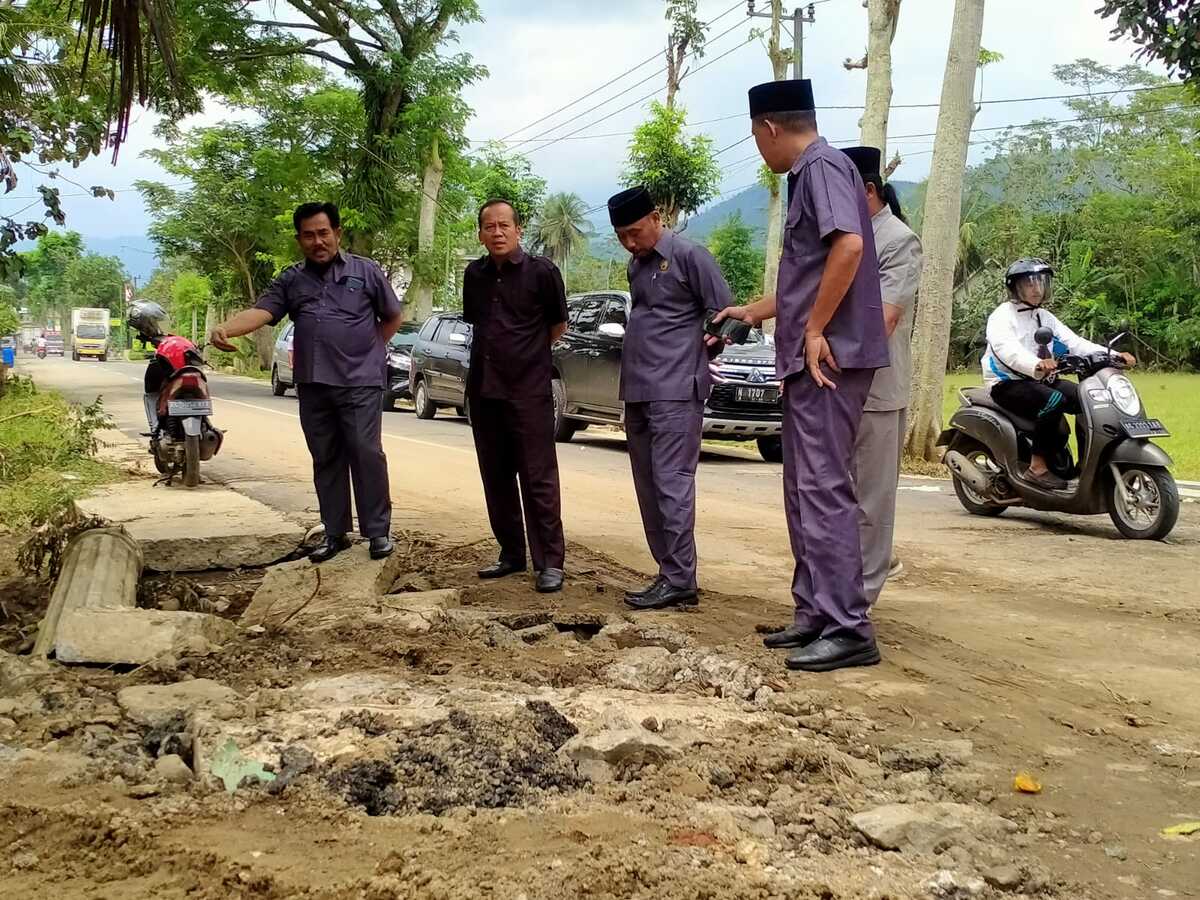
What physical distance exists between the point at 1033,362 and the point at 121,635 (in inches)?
233

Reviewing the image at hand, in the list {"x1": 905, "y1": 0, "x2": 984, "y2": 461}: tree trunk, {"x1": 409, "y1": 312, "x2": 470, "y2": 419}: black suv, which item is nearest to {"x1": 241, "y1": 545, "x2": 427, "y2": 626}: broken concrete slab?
{"x1": 905, "y1": 0, "x2": 984, "y2": 461}: tree trunk

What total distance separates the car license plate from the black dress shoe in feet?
24.4

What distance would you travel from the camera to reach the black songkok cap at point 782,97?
4133 mm

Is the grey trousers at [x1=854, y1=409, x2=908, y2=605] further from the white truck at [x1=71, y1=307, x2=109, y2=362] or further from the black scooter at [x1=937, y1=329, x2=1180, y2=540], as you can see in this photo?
the white truck at [x1=71, y1=307, x2=109, y2=362]

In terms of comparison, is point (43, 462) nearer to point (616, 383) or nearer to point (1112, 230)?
point (616, 383)

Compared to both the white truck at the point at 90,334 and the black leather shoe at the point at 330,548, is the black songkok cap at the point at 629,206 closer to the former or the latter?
the black leather shoe at the point at 330,548

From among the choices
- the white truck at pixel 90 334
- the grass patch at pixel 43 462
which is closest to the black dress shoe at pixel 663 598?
the grass patch at pixel 43 462

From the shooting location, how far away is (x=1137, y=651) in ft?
14.9

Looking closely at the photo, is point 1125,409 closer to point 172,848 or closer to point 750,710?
point 750,710

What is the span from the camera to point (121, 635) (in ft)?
13.0

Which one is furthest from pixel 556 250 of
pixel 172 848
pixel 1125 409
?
pixel 172 848

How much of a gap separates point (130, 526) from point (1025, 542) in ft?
18.6

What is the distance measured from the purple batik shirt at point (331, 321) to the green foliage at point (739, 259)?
36665mm

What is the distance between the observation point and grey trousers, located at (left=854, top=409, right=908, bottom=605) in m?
4.60
